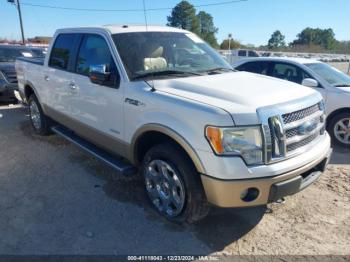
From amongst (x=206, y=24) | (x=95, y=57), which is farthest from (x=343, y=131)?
→ (x=206, y=24)

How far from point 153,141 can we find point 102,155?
3.00 ft

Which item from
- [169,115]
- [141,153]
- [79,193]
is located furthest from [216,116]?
[79,193]

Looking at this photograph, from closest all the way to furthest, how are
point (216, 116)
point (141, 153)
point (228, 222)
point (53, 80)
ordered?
point (216, 116) → point (228, 222) → point (141, 153) → point (53, 80)

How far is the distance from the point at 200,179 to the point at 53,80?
3352 millimetres

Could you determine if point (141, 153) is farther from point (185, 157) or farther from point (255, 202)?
point (255, 202)

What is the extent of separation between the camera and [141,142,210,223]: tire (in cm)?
302

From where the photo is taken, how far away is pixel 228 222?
344 cm

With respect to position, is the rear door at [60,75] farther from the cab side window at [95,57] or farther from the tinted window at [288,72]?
the tinted window at [288,72]

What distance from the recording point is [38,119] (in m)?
6.29

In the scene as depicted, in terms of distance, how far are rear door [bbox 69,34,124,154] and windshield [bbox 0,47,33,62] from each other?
23.6 feet

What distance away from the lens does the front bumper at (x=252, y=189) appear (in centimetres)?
272

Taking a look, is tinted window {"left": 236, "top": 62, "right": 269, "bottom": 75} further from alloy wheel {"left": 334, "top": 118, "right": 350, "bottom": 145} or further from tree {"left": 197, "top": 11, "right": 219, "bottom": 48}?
tree {"left": 197, "top": 11, "right": 219, "bottom": 48}

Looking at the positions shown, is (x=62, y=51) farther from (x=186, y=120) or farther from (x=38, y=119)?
(x=186, y=120)


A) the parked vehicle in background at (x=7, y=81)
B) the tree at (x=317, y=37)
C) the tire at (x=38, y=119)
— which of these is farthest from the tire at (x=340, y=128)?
the tree at (x=317, y=37)
